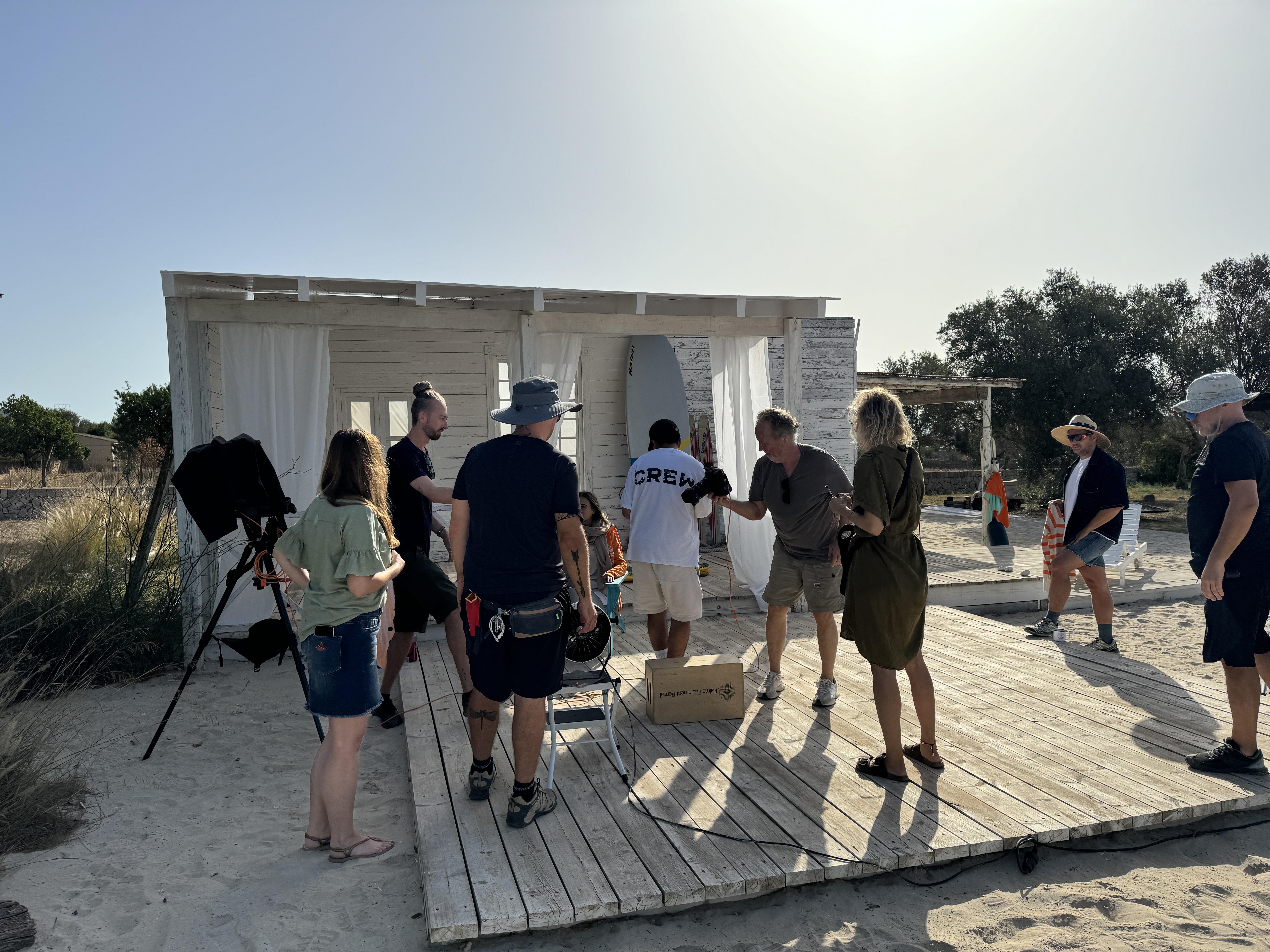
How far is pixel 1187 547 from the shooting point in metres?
11.5

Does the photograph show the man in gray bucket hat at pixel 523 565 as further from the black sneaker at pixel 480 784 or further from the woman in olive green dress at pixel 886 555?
the woman in olive green dress at pixel 886 555

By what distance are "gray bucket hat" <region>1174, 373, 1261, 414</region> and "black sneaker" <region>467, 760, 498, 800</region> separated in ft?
10.4

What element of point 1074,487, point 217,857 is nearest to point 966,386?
point 1074,487

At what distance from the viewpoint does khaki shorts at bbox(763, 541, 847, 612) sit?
4246mm

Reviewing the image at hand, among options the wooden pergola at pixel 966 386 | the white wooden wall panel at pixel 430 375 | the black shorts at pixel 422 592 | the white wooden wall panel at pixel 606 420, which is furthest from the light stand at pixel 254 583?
the wooden pergola at pixel 966 386

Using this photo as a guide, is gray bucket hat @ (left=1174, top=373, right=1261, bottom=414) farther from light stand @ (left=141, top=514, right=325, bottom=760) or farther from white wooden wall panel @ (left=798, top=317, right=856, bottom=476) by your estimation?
white wooden wall panel @ (left=798, top=317, right=856, bottom=476)

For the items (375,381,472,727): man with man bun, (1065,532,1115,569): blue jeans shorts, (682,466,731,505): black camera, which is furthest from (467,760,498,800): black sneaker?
(1065,532,1115,569): blue jeans shorts

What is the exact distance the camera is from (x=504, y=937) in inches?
101

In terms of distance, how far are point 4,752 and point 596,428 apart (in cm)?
728

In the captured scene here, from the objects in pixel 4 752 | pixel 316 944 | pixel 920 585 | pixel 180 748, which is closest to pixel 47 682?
pixel 180 748

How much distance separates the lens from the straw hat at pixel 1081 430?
5.40 m

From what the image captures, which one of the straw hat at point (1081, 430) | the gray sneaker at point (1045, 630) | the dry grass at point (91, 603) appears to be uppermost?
the straw hat at point (1081, 430)

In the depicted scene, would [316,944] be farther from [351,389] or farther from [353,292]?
[351,389]

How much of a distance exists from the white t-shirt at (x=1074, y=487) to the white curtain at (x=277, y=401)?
539 cm
